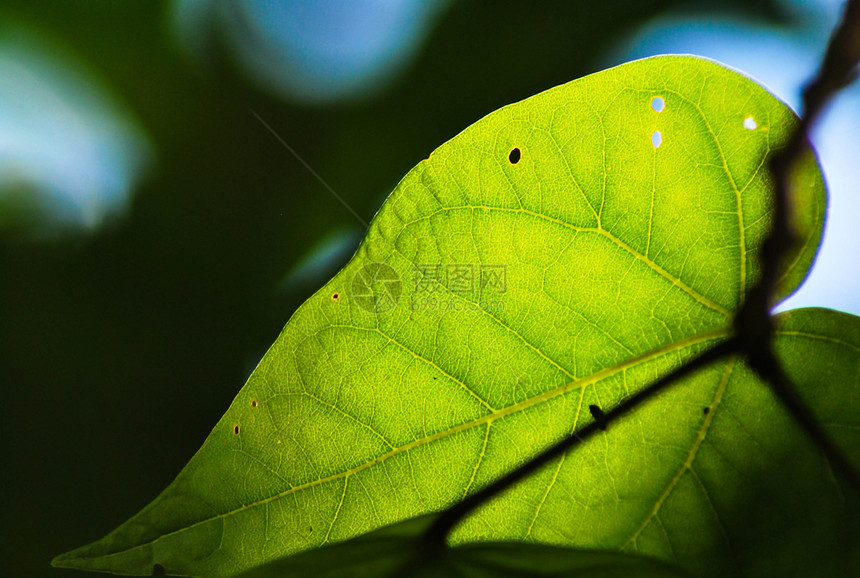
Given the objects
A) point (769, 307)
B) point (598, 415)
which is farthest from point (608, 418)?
point (769, 307)

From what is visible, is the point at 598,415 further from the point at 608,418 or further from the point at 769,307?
the point at 769,307

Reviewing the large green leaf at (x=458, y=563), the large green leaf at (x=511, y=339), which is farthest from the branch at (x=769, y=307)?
the large green leaf at (x=458, y=563)

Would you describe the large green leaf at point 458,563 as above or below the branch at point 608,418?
below

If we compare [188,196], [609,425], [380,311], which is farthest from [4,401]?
[609,425]

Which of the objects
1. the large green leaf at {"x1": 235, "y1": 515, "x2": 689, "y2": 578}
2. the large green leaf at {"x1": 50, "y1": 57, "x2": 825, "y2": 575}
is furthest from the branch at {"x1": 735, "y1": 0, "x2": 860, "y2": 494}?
the large green leaf at {"x1": 235, "y1": 515, "x2": 689, "y2": 578}

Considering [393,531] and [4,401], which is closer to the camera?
[393,531]

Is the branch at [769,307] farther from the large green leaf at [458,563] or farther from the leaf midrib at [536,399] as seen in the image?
the large green leaf at [458,563]

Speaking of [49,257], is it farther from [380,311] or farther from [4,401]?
[380,311]
